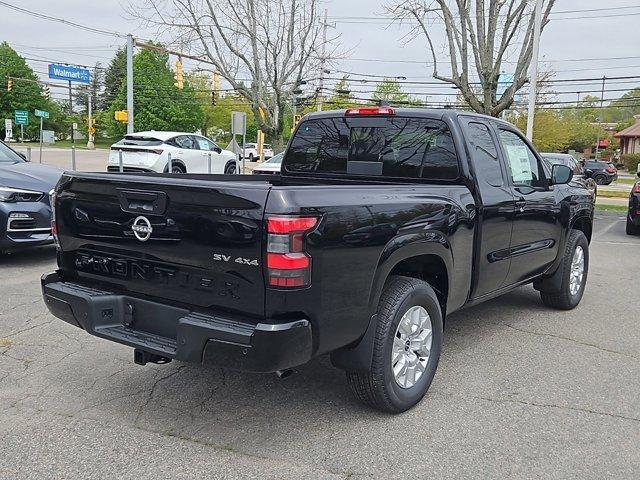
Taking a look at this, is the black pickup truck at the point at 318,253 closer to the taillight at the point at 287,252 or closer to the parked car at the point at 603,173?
the taillight at the point at 287,252

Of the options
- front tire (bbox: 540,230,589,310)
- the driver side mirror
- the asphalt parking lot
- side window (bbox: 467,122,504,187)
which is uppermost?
side window (bbox: 467,122,504,187)

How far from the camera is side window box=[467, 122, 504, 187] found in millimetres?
4449

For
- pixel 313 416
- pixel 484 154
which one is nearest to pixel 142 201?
pixel 313 416

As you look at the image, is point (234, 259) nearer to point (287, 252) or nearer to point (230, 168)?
point (287, 252)

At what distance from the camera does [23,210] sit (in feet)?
24.2

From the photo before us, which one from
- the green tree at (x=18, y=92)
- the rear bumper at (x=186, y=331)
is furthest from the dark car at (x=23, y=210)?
the green tree at (x=18, y=92)

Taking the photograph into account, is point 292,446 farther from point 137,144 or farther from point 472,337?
point 137,144

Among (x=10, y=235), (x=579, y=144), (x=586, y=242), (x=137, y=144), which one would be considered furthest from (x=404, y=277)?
(x=579, y=144)

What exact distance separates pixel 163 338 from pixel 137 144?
16699mm

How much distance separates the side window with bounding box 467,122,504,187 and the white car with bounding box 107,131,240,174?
14.8 meters

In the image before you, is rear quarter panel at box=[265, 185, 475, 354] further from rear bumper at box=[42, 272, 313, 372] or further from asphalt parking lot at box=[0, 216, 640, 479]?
asphalt parking lot at box=[0, 216, 640, 479]

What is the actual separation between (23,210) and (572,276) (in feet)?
20.6

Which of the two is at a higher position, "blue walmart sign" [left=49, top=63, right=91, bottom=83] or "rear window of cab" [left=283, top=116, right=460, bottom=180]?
"blue walmart sign" [left=49, top=63, right=91, bottom=83]

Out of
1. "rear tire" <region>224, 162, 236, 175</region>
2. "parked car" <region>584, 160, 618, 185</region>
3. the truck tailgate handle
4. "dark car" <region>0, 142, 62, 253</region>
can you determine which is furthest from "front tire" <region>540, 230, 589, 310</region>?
"parked car" <region>584, 160, 618, 185</region>
